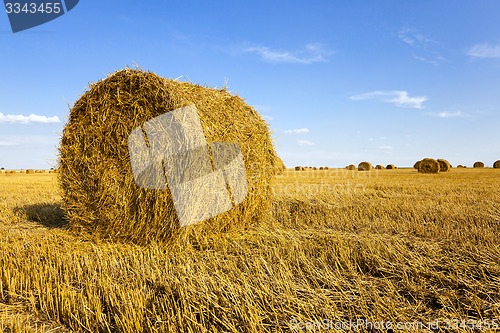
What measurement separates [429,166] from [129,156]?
23.0m

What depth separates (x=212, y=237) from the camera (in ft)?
16.4

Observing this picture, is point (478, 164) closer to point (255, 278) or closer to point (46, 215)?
point (46, 215)

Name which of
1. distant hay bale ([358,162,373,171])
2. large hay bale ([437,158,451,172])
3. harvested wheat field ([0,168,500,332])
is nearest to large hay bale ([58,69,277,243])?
harvested wheat field ([0,168,500,332])

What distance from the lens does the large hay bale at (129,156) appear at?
487 centimetres

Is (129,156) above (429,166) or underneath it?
underneath

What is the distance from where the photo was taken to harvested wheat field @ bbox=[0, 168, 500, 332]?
2.61 m

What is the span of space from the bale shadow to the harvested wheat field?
45cm

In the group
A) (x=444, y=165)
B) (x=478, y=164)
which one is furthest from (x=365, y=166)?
(x=478, y=164)

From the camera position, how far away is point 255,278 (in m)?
3.22

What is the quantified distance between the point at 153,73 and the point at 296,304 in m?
3.66

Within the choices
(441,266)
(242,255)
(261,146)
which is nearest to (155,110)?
(261,146)

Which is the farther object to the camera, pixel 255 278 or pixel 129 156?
pixel 129 156

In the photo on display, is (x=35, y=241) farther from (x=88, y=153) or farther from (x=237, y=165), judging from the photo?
(x=237, y=165)

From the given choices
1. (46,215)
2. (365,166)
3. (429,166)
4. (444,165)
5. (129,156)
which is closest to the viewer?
(129,156)
